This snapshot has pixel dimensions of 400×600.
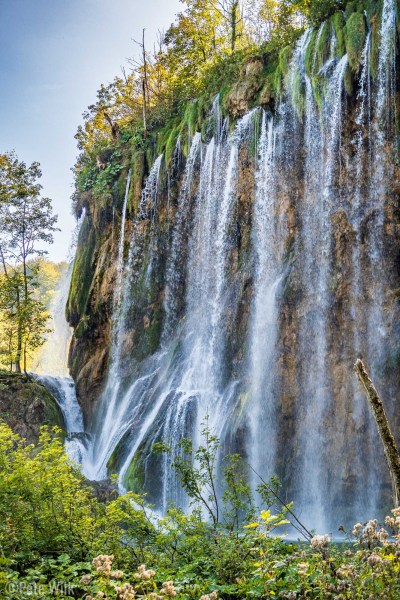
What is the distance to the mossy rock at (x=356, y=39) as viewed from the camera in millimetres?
13477

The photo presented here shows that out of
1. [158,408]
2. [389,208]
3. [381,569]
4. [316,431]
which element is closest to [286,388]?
[316,431]

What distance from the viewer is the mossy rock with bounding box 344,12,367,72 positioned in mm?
13477

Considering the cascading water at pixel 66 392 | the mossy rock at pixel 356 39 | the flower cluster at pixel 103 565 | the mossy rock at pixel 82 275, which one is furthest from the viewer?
the mossy rock at pixel 82 275

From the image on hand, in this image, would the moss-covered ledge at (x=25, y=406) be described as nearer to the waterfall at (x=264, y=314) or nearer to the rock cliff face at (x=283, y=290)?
the rock cliff face at (x=283, y=290)

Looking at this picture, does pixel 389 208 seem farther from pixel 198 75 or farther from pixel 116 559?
pixel 198 75

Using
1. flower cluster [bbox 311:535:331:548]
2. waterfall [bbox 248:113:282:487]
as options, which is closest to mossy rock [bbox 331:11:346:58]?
waterfall [bbox 248:113:282:487]

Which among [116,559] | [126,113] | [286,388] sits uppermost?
[126,113]

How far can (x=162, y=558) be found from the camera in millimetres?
4238

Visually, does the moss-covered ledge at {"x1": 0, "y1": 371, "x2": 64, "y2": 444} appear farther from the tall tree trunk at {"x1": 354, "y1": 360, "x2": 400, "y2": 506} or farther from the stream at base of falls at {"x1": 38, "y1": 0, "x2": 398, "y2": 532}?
the tall tree trunk at {"x1": 354, "y1": 360, "x2": 400, "y2": 506}

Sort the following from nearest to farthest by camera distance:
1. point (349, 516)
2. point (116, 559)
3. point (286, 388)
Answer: point (116, 559)
point (349, 516)
point (286, 388)

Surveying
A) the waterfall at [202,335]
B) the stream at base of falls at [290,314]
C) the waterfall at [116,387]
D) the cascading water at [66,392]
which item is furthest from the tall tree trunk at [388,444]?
the waterfall at [116,387]

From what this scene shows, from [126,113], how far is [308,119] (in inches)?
642

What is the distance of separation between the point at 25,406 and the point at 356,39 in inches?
576

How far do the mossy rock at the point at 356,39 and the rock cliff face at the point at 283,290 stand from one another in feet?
0.17
